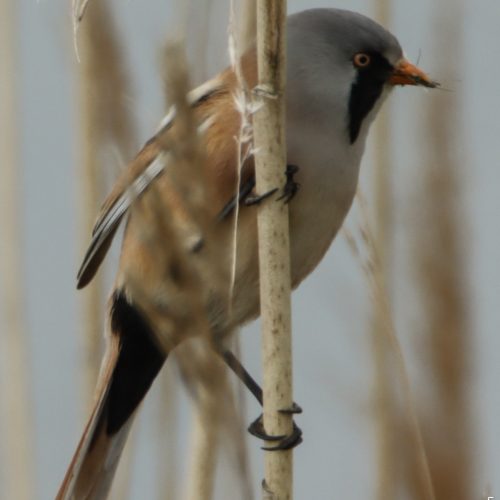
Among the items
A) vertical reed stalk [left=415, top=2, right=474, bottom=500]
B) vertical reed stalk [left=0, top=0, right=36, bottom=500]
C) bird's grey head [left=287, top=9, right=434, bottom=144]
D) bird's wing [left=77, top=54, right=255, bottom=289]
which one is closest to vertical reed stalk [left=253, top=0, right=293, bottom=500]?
vertical reed stalk [left=415, top=2, right=474, bottom=500]

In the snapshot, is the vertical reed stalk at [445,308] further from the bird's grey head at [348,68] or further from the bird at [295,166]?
the bird's grey head at [348,68]

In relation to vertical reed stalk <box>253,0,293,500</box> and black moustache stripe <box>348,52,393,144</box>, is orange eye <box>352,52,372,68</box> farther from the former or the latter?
vertical reed stalk <box>253,0,293,500</box>

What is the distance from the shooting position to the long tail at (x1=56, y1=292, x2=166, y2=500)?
5.71 feet

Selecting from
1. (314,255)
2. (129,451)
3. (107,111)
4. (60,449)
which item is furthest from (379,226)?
(107,111)

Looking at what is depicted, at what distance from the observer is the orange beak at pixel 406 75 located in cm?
192

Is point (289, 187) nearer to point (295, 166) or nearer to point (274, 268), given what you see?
point (274, 268)

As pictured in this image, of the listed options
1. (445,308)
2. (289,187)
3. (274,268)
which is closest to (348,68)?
(289,187)

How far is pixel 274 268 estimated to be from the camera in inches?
51.7

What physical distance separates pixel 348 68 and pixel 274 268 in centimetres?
79

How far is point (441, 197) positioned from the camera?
1.08 m

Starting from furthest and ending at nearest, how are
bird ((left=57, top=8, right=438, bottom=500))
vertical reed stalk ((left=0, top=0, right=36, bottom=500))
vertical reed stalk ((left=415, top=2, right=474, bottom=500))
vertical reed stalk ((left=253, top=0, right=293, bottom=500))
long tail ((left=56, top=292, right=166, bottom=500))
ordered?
1. vertical reed stalk ((left=0, top=0, right=36, bottom=500))
2. bird ((left=57, top=8, right=438, bottom=500))
3. long tail ((left=56, top=292, right=166, bottom=500))
4. vertical reed stalk ((left=253, top=0, right=293, bottom=500))
5. vertical reed stalk ((left=415, top=2, right=474, bottom=500))

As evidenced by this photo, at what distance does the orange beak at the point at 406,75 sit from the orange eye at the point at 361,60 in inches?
2.2

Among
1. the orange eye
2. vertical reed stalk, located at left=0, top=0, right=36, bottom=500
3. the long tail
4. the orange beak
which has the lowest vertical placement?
the long tail

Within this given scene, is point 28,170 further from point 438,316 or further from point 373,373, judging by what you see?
point 438,316
